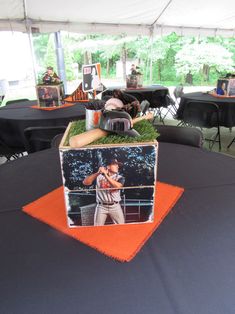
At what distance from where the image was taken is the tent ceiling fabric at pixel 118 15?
4.51 meters

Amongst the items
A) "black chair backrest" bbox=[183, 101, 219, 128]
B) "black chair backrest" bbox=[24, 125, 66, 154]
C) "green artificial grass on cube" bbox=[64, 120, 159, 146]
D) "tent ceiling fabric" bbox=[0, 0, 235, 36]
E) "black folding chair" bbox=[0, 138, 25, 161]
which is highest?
"tent ceiling fabric" bbox=[0, 0, 235, 36]

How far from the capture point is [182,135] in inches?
61.6

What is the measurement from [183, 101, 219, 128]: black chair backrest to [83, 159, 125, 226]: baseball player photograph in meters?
2.75

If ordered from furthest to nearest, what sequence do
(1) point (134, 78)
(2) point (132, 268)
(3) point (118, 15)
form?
(3) point (118, 15), (1) point (134, 78), (2) point (132, 268)

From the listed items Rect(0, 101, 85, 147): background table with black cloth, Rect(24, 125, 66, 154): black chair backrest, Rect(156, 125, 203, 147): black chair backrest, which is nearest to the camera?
Rect(156, 125, 203, 147): black chair backrest

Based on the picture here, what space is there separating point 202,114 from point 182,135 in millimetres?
1925

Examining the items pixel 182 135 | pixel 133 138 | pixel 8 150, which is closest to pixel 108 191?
pixel 133 138

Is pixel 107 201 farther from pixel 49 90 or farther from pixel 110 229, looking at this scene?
pixel 49 90

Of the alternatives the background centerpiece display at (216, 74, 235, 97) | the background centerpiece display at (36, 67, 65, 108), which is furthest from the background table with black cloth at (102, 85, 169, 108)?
the background centerpiece display at (36, 67, 65, 108)

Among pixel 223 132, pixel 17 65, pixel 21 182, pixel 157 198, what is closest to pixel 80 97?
pixel 21 182

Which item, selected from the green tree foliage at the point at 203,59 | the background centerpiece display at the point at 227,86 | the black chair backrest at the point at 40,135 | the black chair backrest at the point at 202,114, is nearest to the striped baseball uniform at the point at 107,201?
the black chair backrest at the point at 40,135

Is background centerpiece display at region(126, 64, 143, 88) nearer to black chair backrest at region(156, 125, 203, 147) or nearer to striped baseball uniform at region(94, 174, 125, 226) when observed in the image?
black chair backrest at region(156, 125, 203, 147)

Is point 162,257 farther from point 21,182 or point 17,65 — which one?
point 17,65

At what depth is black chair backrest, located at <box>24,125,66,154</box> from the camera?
1.84m
